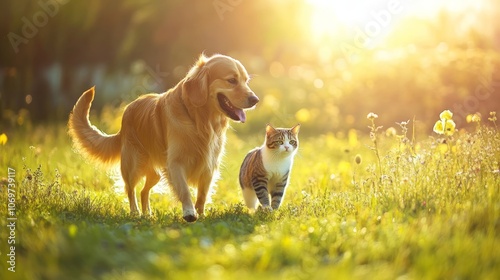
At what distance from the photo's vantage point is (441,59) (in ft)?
42.1

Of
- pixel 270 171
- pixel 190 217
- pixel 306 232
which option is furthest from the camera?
pixel 270 171

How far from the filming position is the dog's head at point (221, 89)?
5719 millimetres

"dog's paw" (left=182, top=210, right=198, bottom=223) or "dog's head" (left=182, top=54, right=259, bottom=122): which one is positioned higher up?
"dog's head" (left=182, top=54, right=259, bottom=122)

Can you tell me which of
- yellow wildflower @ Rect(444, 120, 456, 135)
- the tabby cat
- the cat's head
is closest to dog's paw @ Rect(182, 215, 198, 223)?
the tabby cat

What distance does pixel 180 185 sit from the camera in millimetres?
5758

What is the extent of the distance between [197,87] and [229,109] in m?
0.35

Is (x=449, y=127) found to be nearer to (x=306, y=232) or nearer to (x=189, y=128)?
(x=306, y=232)

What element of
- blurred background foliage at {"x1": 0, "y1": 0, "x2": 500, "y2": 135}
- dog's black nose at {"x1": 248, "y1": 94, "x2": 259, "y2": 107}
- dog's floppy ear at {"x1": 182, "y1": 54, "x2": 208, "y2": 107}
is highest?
blurred background foliage at {"x1": 0, "y1": 0, "x2": 500, "y2": 135}

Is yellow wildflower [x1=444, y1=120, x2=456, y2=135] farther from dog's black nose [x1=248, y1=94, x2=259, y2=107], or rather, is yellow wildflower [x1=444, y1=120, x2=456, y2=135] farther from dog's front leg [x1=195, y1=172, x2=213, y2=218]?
dog's front leg [x1=195, y1=172, x2=213, y2=218]

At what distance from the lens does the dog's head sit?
5719 millimetres

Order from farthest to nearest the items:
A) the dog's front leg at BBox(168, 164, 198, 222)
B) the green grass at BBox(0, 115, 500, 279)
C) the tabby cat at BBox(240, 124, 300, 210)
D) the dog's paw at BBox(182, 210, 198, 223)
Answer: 1. the tabby cat at BBox(240, 124, 300, 210)
2. the dog's front leg at BBox(168, 164, 198, 222)
3. the dog's paw at BBox(182, 210, 198, 223)
4. the green grass at BBox(0, 115, 500, 279)

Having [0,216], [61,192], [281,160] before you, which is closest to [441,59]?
[281,160]

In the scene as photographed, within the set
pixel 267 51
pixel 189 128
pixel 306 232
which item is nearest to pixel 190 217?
pixel 189 128

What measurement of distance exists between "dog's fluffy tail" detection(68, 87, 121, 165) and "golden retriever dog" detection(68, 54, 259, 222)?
1.03ft
